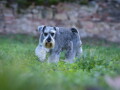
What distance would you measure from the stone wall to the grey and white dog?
7.11m

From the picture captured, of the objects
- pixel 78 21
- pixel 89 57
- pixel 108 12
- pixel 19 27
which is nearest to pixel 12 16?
pixel 19 27

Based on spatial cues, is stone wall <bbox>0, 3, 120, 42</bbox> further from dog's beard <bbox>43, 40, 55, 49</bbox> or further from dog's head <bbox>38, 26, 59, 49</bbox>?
dog's beard <bbox>43, 40, 55, 49</bbox>

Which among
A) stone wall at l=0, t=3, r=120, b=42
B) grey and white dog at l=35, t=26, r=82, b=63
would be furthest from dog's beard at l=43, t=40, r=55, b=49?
stone wall at l=0, t=3, r=120, b=42

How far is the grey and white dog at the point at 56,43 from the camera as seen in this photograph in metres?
10.3

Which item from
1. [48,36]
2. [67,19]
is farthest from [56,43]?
[67,19]

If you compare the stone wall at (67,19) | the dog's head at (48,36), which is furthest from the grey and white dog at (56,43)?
the stone wall at (67,19)

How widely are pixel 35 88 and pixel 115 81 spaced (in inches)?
35.4

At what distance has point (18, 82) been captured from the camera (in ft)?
15.5

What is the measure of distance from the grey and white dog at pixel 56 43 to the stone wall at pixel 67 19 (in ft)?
23.3

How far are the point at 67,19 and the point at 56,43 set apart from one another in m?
8.41

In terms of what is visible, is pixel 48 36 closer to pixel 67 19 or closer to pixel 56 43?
pixel 56 43

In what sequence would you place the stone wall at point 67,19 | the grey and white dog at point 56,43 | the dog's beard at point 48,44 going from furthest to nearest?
1. the stone wall at point 67,19
2. the grey and white dog at point 56,43
3. the dog's beard at point 48,44

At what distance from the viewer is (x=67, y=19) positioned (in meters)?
19.0

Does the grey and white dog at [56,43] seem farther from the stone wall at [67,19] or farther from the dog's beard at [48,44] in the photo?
the stone wall at [67,19]
